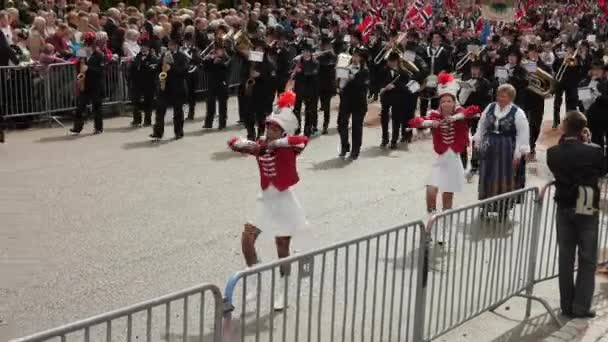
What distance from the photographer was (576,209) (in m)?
7.60

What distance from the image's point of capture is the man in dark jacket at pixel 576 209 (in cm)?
755

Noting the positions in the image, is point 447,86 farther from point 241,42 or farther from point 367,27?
point 367,27

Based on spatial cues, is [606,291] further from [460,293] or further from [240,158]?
[240,158]

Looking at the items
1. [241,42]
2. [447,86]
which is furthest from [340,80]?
[447,86]

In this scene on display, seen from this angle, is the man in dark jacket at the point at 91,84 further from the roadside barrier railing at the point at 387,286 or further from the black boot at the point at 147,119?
the roadside barrier railing at the point at 387,286

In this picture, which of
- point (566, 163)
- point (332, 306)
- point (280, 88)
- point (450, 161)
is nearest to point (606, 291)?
point (566, 163)

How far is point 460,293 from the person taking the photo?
6.91 metres

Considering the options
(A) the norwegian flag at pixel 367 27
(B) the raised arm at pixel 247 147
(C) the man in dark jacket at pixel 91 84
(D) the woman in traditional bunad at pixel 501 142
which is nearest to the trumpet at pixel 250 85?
(C) the man in dark jacket at pixel 91 84

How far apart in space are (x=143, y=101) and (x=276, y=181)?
32.0ft

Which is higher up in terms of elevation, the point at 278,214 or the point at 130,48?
the point at 130,48

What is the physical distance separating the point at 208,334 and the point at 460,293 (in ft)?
6.70

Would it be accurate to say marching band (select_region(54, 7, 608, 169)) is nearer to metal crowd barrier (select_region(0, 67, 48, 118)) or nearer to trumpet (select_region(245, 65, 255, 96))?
trumpet (select_region(245, 65, 255, 96))

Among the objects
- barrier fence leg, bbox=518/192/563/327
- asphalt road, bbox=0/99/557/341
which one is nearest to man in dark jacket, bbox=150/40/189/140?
asphalt road, bbox=0/99/557/341

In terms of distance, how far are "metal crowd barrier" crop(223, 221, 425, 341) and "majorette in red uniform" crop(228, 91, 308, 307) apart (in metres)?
1.53
